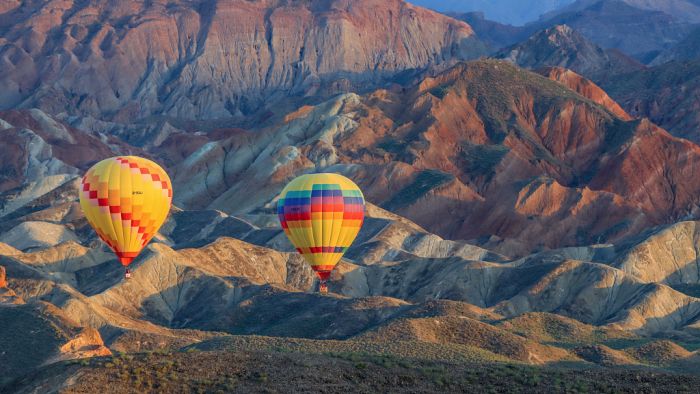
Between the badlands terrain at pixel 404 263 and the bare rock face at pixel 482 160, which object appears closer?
the badlands terrain at pixel 404 263

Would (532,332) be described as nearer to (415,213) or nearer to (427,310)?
(427,310)

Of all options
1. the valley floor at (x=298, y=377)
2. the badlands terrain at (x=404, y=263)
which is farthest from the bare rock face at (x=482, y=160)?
the valley floor at (x=298, y=377)

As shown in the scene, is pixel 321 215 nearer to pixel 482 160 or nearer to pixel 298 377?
pixel 298 377

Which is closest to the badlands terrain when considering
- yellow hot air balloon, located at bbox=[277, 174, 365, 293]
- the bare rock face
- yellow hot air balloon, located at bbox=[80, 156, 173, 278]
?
the bare rock face

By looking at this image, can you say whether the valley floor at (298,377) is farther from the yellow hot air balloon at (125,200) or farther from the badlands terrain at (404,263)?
the yellow hot air balloon at (125,200)

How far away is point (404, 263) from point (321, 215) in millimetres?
31650

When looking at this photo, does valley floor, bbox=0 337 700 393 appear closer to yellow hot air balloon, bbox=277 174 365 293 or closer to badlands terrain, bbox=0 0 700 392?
badlands terrain, bbox=0 0 700 392

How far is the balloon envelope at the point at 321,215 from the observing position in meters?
85.4

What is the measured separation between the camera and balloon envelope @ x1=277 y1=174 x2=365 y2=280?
85.4 metres

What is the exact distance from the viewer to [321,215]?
85.3 meters

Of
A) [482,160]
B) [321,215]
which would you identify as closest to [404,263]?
[321,215]

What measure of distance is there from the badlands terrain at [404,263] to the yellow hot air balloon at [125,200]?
563cm

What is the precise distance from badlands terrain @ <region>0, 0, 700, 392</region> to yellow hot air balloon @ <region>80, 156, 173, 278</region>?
18.5 ft

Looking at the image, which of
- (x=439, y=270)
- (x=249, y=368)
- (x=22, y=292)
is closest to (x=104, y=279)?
(x=22, y=292)
